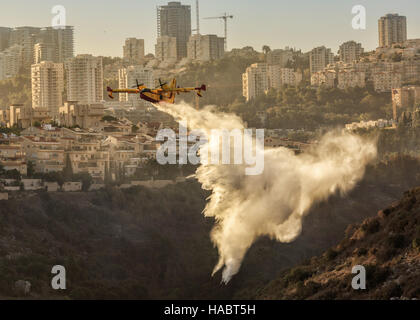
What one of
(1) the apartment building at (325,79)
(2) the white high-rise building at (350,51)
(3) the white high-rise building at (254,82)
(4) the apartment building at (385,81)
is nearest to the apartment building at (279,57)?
(2) the white high-rise building at (350,51)

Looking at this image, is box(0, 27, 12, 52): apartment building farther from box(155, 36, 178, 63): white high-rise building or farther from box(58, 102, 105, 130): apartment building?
box(58, 102, 105, 130): apartment building

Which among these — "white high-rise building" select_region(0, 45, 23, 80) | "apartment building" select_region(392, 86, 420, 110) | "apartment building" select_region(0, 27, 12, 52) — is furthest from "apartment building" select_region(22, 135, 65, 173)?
"apartment building" select_region(0, 27, 12, 52)

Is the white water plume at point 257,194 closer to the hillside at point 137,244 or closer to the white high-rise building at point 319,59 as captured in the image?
the hillside at point 137,244

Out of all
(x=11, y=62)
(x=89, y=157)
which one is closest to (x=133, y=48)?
(x=11, y=62)

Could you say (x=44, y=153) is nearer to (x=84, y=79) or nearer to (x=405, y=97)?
(x=405, y=97)

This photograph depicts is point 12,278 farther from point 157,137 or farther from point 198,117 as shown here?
point 157,137

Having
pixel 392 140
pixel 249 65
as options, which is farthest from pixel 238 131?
pixel 249 65

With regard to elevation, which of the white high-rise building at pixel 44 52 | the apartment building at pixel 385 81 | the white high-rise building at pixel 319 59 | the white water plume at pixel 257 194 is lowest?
the white water plume at pixel 257 194
